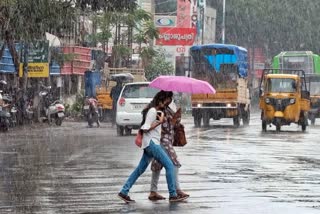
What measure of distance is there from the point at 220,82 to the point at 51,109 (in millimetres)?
8145

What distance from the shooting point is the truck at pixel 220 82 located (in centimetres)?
3944

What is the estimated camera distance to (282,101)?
35781 millimetres

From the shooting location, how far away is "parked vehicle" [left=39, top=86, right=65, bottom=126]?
36.1 meters

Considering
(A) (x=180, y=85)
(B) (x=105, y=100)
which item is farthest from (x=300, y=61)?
(A) (x=180, y=85)

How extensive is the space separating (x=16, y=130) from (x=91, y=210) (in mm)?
20814

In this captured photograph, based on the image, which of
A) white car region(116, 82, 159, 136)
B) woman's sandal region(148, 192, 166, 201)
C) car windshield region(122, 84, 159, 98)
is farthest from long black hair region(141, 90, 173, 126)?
car windshield region(122, 84, 159, 98)

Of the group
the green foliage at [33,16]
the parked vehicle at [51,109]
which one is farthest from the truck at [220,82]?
the green foliage at [33,16]

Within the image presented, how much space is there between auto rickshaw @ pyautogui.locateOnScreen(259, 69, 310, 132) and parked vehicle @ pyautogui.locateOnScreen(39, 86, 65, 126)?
25.2ft

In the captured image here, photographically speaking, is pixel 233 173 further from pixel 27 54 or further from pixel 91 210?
pixel 27 54

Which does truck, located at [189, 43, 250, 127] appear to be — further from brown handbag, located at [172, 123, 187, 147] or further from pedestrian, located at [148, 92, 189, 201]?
pedestrian, located at [148, 92, 189, 201]

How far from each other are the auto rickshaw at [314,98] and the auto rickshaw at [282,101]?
8.98 m

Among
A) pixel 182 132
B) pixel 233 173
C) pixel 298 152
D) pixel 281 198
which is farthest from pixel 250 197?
pixel 298 152

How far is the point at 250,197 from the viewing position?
43.4 feet

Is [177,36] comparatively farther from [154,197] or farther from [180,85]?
[154,197]
